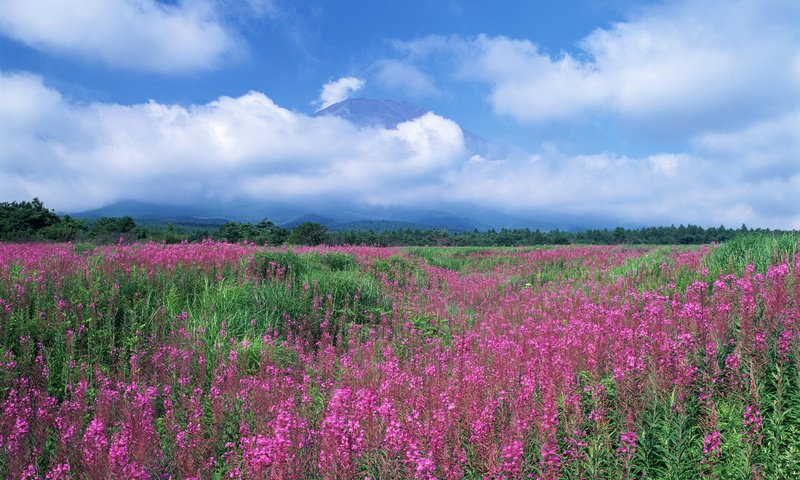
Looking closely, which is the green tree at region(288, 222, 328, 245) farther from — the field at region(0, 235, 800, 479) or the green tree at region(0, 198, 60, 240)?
the field at region(0, 235, 800, 479)

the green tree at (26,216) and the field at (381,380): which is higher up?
the green tree at (26,216)

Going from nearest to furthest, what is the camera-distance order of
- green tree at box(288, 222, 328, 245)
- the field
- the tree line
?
the field
the tree line
green tree at box(288, 222, 328, 245)

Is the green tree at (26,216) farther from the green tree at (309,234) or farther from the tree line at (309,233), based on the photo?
the green tree at (309,234)

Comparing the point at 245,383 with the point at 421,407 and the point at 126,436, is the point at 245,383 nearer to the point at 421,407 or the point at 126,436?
the point at 126,436

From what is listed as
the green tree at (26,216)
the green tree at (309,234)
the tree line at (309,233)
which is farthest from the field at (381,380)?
the green tree at (26,216)

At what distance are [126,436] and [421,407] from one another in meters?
2.21

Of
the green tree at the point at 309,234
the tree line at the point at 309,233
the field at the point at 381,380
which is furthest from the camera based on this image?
the green tree at the point at 309,234

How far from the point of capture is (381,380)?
197 inches

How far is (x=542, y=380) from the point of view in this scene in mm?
4082

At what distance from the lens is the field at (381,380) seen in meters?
3.07

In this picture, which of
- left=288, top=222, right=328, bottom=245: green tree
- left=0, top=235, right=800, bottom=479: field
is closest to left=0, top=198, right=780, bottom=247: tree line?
left=288, top=222, right=328, bottom=245: green tree

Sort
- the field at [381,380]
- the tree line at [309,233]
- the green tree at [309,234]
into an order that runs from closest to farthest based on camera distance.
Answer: the field at [381,380] → the tree line at [309,233] → the green tree at [309,234]

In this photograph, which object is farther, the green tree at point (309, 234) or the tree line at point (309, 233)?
the green tree at point (309, 234)

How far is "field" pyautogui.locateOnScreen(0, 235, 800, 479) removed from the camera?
307cm
